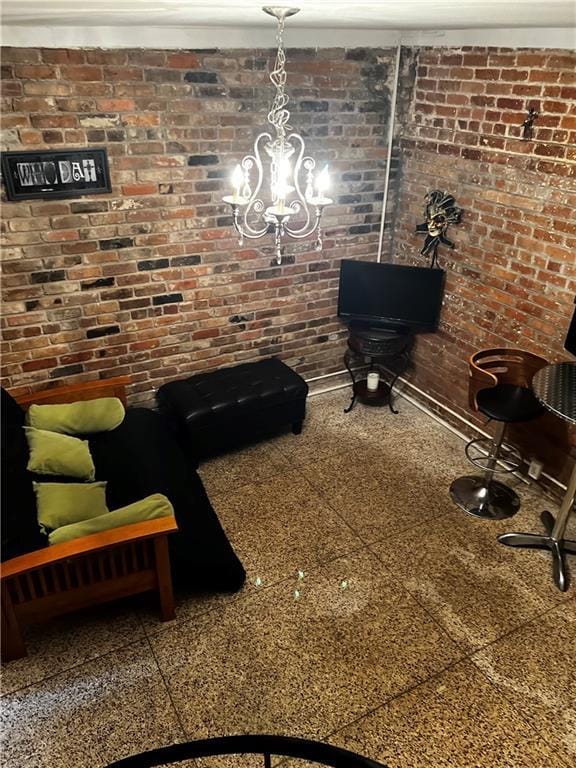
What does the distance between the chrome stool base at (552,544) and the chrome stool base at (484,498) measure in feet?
0.64

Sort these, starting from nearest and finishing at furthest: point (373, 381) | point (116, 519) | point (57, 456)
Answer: point (116, 519) → point (57, 456) → point (373, 381)

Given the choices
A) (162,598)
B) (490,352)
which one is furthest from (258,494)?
(490,352)

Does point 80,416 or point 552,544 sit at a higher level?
point 80,416

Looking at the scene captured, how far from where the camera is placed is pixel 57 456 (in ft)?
9.75

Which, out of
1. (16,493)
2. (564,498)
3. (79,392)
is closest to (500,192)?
(564,498)

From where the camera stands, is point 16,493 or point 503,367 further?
point 503,367

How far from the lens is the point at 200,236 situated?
3623mm

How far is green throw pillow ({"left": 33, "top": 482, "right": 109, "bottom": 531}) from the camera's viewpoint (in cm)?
260

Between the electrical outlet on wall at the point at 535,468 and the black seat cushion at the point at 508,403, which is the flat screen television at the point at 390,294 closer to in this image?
the black seat cushion at the point at 508,403

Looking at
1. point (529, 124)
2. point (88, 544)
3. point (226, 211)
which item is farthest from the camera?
point (226, 211)

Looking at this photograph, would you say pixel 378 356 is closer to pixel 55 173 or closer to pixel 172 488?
pixel 172 488

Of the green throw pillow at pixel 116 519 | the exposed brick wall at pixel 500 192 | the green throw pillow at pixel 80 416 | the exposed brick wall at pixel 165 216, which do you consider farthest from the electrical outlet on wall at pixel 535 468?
the green throw pillow at pixel 80 416

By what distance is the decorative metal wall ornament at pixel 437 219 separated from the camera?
3.71 metres

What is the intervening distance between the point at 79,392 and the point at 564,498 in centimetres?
280
